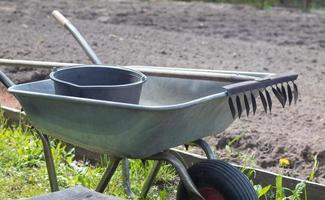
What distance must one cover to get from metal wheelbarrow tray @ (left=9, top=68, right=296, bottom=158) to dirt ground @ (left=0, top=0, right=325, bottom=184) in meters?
1.25

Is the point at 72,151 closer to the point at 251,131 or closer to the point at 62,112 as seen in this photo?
the point at 251,131

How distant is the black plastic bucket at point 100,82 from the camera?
95.0 inches

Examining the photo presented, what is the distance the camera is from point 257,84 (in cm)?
241

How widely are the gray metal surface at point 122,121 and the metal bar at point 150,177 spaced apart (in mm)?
448

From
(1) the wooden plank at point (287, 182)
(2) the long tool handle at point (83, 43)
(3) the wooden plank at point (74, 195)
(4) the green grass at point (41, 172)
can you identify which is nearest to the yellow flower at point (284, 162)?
(1) the wooden plank at point (287, 182)

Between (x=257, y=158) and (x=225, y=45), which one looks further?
(x=225, y=45)

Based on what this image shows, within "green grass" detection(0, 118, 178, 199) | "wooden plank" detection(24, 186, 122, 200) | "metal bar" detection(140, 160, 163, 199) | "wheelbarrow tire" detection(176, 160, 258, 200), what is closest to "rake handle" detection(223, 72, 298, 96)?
"wheelbarrow tire" detection(176, 160, 258, 200)

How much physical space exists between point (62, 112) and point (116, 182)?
3.80 feet

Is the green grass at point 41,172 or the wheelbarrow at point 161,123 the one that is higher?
the wheelbarrow at point 161,123

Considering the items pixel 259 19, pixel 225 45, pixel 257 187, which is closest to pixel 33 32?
pixel 225 45

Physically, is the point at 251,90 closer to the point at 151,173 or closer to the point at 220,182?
the point at 220,182

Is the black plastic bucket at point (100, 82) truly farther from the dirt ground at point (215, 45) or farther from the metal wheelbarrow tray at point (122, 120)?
the dirt ground at point (215, 45)

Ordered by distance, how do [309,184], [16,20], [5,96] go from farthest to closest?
[16,20] → [5,96] → [309,184]

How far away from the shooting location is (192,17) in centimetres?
948
